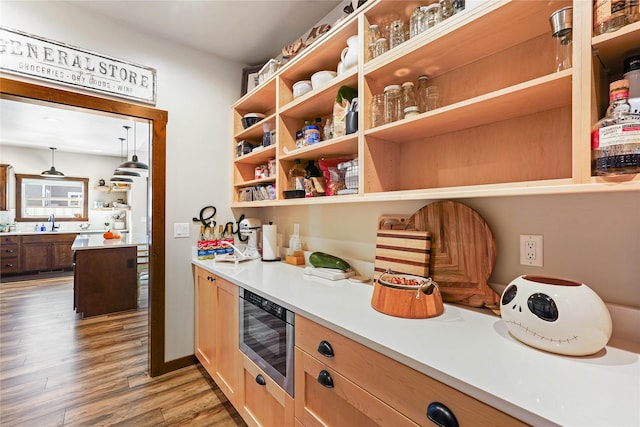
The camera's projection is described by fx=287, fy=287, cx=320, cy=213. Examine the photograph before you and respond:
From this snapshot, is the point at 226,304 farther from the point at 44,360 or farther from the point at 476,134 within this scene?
the point at 44,360

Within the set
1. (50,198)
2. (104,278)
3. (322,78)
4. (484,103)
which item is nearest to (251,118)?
(322,78)

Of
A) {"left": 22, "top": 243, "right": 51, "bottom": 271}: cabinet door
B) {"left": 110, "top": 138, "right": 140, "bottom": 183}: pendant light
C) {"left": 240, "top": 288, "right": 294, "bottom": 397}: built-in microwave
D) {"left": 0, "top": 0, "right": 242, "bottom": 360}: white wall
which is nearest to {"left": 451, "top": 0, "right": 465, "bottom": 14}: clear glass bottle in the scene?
{"left": 240, "top": 288, "right": 294, "bottom": 397}: built-in microwave

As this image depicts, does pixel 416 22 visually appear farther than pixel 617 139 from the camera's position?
Yes

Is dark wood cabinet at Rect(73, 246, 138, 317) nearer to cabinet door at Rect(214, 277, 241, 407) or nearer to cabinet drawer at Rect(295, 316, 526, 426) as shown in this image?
cabinet door at Rect(214, 277, 241, 407)

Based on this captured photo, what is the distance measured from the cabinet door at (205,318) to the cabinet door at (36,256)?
219 inches

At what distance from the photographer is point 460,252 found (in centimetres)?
123

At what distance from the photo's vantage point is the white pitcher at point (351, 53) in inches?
56.1

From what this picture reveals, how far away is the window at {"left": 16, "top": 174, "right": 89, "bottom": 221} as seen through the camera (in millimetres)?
5973

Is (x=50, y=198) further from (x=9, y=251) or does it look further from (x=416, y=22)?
(x=416, y=22)

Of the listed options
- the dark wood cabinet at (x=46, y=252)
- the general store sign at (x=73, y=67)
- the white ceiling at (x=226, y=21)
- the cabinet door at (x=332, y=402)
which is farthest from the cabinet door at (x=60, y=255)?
the cabinet door at (x=332, y=402)

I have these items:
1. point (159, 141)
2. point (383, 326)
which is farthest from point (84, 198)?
point (383, 326)

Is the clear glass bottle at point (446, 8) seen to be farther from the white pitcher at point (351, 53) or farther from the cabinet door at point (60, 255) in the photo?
the cabinet door at point (60, 255)

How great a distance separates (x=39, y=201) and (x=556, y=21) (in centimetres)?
863

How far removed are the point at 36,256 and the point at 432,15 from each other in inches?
301
